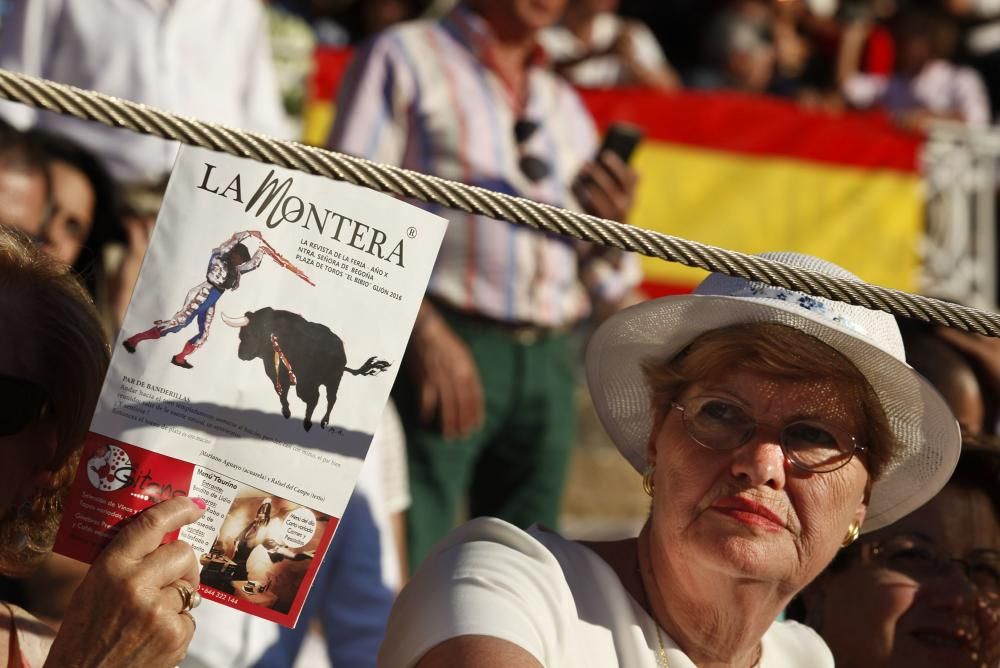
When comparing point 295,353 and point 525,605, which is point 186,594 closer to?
point 295,353

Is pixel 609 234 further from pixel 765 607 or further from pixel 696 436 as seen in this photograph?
pixel 765 607

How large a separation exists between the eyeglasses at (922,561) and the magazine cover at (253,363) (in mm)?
1099

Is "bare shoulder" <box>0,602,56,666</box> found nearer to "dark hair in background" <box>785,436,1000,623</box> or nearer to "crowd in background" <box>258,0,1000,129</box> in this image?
"dark hair in background" <box>785,436,1000,623</box>

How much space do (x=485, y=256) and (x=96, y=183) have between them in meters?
0.98

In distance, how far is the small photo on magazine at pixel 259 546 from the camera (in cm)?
145

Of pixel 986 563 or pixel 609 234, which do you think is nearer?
pixel 609 234

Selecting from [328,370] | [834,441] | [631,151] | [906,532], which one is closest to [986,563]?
[906,532]

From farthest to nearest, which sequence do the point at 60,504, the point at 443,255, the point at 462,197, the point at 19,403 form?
the point at 443,255 < the point at 60,504 < the point at 19,403 < the point at 462,197

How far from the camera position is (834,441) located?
1.87 m

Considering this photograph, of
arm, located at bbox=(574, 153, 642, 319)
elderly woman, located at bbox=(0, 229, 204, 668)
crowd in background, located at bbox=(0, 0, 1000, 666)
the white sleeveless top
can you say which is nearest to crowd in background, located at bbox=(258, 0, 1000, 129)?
crowd in background, located at bbox=(0, 0, 1000, 666)

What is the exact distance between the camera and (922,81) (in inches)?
295

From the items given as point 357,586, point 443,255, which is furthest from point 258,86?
point 357,586

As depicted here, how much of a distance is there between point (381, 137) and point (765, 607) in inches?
80.1

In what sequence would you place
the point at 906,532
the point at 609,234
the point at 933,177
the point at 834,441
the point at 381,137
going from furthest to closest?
the point at 933,177, the point at 381,137, the point at 906,532, the point at 834,441, the point at 609,234
